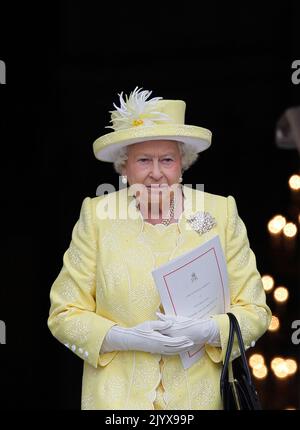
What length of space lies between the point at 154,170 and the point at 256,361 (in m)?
2.60

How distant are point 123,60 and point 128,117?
2909 mm

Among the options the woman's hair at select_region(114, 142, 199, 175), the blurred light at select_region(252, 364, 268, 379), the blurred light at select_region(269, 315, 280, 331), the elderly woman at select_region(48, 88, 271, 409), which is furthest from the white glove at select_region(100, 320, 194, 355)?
the blurred light at select_region(269, 315, 280, 331)

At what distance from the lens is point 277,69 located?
6.60 m

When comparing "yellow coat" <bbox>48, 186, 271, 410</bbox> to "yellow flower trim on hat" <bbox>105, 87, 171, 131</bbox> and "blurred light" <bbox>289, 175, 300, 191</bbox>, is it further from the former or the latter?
"blurred light" <bbox>289, 175, 300, 191</bbox>

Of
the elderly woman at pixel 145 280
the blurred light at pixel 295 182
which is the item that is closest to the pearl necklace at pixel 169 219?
the elderly woman at pixel 145 280

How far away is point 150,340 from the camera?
352cm

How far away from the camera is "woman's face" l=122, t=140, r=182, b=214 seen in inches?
146

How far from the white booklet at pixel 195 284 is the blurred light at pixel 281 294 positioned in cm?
243

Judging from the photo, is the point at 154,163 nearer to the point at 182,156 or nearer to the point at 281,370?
the point at 182,156

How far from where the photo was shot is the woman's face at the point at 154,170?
12.2 ft

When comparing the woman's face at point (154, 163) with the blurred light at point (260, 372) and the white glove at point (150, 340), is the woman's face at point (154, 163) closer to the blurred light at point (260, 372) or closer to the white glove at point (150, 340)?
the white glove at point (150, 340)

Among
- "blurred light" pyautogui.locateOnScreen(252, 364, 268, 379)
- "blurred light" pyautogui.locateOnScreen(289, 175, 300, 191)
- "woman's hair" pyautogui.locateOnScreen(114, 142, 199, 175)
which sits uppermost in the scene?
"blurred light" pyautogui.locateOnScreen(289, 175, 300, 191)

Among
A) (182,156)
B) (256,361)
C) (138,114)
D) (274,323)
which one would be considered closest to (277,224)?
(274,323)

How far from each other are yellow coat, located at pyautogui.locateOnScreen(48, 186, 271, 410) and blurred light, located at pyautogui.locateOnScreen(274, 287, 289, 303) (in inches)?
90.5
